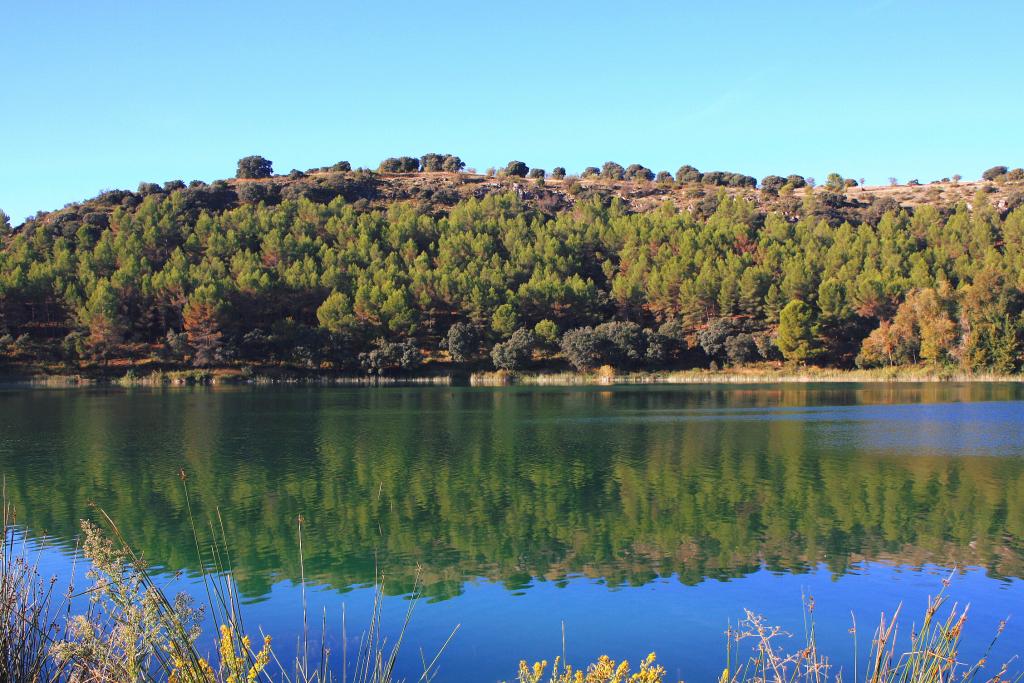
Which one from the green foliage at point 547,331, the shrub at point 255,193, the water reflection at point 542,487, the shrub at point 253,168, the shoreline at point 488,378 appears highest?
the shrub at point 253,168

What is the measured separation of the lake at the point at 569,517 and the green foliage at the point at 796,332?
111ft

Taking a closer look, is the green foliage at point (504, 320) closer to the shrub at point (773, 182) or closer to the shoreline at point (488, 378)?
the shoreline at point (488, 378)

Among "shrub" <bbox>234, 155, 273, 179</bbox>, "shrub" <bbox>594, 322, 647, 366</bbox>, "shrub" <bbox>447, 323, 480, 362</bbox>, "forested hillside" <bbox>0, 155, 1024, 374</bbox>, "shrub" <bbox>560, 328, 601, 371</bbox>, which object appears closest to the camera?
"shrub" <bbox>560, 328, 601, 371</bbox>

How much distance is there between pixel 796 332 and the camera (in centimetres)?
6981

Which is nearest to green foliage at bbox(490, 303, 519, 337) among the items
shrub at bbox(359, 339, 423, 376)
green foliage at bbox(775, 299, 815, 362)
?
shrub at bbox(359, 339, 423, 376)

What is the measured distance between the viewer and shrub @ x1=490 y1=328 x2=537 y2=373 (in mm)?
70562

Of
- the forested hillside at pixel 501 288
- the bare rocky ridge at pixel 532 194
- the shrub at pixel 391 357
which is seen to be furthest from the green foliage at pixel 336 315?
the bare rocky ridge at pixel 532 194

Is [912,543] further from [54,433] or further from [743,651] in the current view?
[54,433]

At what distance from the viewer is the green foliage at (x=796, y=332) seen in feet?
230

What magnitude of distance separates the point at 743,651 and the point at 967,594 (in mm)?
4195

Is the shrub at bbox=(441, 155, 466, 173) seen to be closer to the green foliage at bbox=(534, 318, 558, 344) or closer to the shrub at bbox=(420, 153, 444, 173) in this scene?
the shrub at bbox=(420, 153, 444, 173)

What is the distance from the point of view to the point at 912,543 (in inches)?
576

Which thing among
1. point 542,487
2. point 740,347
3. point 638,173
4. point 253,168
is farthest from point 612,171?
point 542,487

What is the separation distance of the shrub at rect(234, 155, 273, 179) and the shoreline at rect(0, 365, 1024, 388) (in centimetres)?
6974
